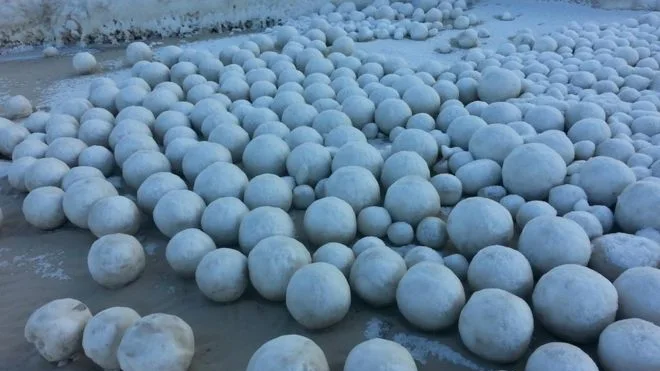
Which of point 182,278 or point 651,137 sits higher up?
point 651,137

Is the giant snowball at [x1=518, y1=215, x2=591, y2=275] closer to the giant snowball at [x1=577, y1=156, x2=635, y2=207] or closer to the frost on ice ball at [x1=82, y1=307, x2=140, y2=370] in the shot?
the giant snowball at [x1=577, y1=156, x2=635, y2=207]

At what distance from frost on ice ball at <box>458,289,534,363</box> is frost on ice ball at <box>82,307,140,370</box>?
1.14 metres

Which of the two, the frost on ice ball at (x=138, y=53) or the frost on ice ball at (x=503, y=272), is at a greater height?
the frost on ice ball at (x=138, y=53)

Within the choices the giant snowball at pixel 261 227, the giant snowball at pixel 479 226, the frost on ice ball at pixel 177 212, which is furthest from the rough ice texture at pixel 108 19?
the giant snowball at pixel 479 226

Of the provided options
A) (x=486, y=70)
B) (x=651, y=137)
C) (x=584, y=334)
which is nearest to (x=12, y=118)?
(x=486, y=70)

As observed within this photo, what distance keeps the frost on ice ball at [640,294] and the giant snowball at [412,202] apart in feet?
2.60

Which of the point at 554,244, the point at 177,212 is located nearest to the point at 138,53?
the point at 177,212

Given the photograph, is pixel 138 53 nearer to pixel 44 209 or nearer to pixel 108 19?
pixel 108 19

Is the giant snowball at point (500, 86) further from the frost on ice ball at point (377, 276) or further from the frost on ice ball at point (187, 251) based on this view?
the frost on ice ball at point (187, 251)

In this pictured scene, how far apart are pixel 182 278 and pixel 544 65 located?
2934 mm

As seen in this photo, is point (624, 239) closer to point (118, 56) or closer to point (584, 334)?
point (584, 334)

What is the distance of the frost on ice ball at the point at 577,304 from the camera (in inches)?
68.9

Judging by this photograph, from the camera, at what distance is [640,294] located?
178 cm

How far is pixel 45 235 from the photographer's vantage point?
2650mm
